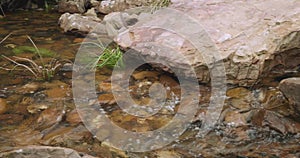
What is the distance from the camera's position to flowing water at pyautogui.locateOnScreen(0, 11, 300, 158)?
8.46 ft

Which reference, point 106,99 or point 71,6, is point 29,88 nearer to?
point 106,99

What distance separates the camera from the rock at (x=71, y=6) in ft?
21.2

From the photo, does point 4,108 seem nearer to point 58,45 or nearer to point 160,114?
point 160,114

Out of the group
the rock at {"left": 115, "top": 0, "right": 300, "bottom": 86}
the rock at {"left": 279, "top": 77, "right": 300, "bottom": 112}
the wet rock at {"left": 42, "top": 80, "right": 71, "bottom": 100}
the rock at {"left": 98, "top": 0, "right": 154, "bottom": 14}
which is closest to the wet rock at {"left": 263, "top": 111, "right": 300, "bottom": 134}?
the rock at {"left": 279, "top": 77, "right": 300, "bottom": 112}

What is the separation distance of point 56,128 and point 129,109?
662 millimetres

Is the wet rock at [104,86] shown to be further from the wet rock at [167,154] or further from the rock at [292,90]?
the rock at [292,90]

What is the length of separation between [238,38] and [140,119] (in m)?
1.34

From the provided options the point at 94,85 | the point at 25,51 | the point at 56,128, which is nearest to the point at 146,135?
the point at 56,128

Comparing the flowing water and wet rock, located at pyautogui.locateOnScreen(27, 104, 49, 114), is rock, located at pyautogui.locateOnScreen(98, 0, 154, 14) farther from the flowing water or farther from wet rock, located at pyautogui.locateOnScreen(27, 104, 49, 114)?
wet rock, located at pyautogui.locateOnScreen(27, 104, 49, 114)

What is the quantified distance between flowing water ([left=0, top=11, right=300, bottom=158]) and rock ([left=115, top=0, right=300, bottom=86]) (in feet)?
0.66

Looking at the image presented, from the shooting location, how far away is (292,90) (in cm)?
275

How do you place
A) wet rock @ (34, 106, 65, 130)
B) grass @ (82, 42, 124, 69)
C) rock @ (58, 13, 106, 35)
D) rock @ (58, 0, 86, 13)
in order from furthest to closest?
rock @ (58, 0, 86, 13)
rock @ (58, 13, 106, 35)
grass @ (82, 42, 124, 69)
wet rock @ (34, 106, 65, 130)

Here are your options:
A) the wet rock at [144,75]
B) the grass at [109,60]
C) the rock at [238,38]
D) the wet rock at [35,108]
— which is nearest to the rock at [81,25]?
the grass at [109,60]

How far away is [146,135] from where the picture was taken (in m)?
2.78
